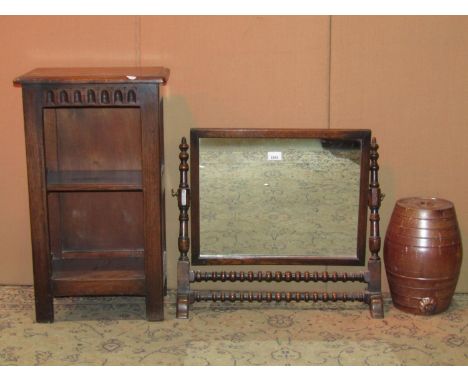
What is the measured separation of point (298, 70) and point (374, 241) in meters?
0.88

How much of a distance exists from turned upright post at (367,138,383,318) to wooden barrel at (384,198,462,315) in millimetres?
66

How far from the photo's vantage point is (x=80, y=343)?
283 centimetres

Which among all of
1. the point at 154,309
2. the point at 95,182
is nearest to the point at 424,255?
the point at 154,309

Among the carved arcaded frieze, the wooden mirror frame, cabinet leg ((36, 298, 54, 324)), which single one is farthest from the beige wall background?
cabinet leg ((36, 298, 54, 324))

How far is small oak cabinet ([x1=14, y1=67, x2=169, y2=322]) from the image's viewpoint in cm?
285

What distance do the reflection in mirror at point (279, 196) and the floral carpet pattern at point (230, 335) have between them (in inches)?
11.7

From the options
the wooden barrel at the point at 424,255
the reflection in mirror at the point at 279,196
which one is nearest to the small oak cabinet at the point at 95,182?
the reflection in mirror at the point at 279,196

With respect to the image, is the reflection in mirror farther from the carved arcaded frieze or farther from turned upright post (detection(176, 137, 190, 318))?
the carved arcaded frieze

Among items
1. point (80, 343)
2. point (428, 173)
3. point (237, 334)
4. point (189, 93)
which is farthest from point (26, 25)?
point (428, 173)

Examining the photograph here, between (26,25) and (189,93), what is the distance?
32.6 inches

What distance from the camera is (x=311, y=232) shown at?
10.6ft

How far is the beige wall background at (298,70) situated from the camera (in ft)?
10.5

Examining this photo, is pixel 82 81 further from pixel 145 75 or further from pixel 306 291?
pixel 306 291

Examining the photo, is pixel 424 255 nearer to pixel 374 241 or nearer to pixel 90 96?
pixel 374 241
